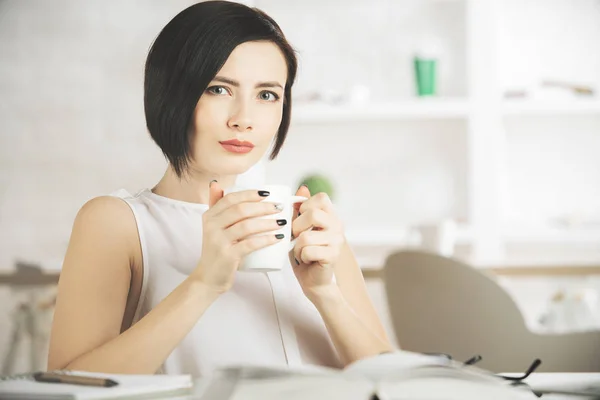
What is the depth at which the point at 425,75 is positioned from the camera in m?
2.88

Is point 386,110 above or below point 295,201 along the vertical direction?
above

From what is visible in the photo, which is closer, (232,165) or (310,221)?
(310,221)

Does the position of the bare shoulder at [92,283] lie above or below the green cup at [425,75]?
below

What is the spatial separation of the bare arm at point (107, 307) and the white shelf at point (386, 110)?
2042 millimetres

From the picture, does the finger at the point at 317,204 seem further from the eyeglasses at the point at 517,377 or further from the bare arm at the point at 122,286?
the eyeglasses at the point at 517,377

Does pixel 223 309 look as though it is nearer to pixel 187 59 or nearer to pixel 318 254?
pixel 318 254

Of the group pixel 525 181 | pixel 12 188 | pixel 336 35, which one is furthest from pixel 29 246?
pixel 525 181

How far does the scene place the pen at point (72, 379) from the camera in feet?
1.84

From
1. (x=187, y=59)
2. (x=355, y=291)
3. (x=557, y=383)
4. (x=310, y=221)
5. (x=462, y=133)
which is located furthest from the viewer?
(x=462, y=133)

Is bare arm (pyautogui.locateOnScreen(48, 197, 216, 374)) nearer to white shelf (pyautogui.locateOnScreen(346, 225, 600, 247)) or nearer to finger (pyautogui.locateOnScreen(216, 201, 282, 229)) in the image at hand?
finger (pyautogui.locateOnScreen(216, 201, 282, 229))

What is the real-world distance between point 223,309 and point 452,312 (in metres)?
1.00

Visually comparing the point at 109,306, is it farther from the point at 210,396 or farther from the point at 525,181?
the point at 525,181

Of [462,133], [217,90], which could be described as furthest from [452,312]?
[462,133]

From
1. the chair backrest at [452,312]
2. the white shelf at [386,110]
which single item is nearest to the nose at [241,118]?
the chair backrest at [452,312]
